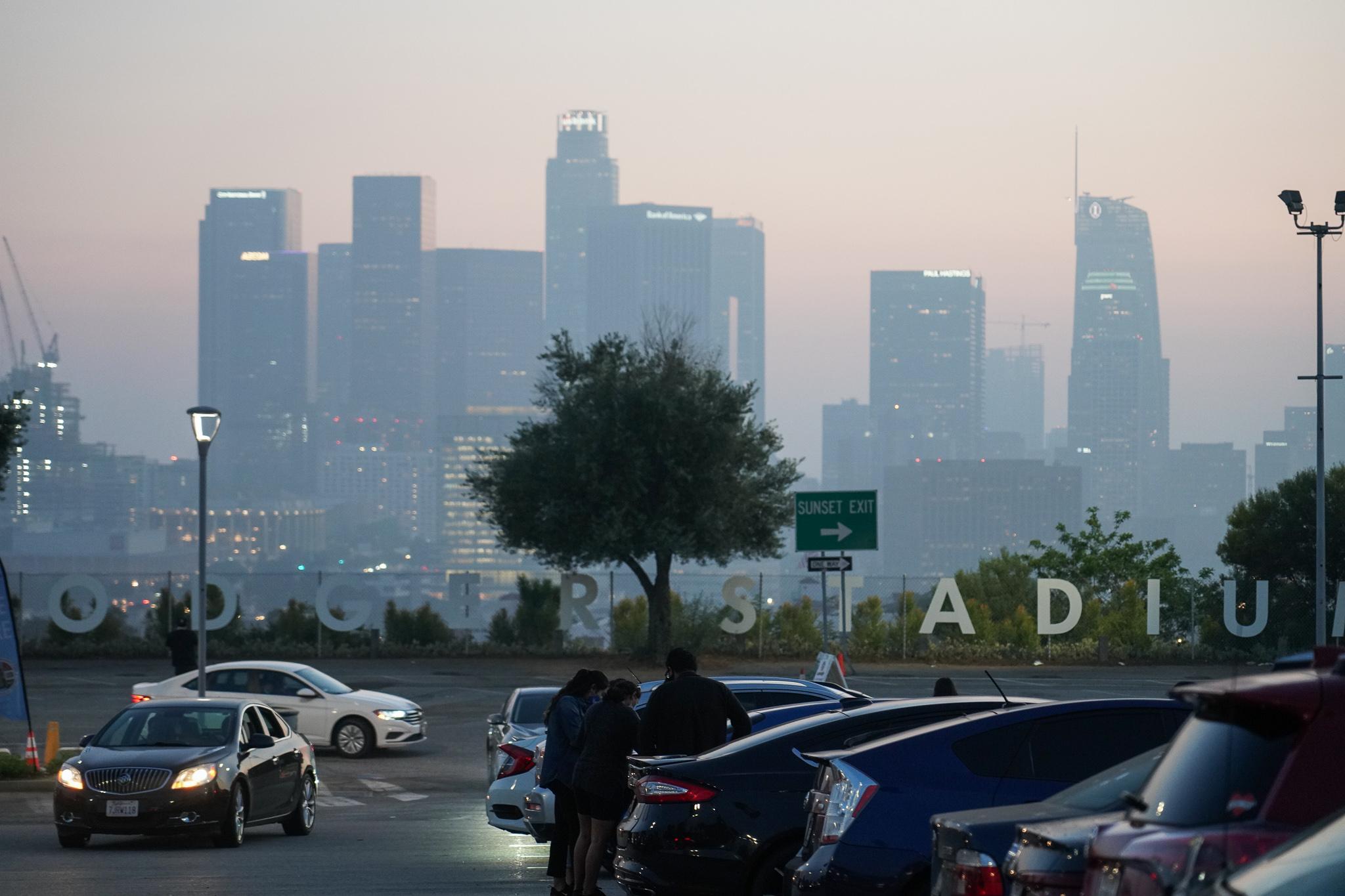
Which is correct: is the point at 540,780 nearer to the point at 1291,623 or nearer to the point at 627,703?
the point at 627,703

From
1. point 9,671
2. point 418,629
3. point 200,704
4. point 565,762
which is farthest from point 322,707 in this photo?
point 418,629

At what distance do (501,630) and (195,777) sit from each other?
28.7m

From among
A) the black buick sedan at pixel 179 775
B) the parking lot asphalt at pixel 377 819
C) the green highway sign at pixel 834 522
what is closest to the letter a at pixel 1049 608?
the parking lot asphalt at pixel 377 819

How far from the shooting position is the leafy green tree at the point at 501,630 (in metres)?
43.5

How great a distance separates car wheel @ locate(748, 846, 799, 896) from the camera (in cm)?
955

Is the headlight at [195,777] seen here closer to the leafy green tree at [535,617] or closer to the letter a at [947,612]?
the leafy green tree at [535,617]

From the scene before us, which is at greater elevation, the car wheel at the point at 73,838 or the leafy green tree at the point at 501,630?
the car wheel at the point at 73,838

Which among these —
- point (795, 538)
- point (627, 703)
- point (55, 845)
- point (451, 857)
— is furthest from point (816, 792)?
point (795, 538)

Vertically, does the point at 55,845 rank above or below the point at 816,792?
below

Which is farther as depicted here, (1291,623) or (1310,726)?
(1291,623)

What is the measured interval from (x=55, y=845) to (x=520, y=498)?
23.4 m

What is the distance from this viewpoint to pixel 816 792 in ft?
27.9

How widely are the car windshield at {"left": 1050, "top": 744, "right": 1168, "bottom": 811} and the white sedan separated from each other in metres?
18.4

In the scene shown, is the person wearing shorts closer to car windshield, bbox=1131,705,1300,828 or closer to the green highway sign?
car windshield, bbox=1131,705,1300,828
